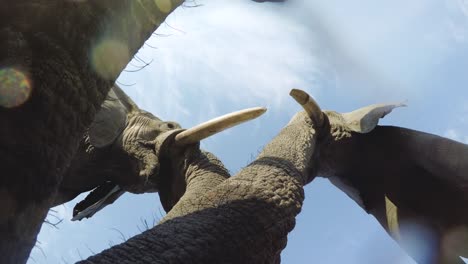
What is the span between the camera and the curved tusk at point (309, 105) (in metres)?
4.66

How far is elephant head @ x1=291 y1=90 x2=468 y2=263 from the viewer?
14.1 feet

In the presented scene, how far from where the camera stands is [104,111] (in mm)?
4180

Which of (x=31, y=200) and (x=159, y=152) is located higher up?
(x=31, y=200)

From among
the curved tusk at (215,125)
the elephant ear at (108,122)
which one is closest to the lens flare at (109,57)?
the elephant ear at (108,122)

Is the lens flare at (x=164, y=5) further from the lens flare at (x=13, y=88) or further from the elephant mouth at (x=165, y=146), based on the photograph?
the elephant mouth at (x=165, y=146)

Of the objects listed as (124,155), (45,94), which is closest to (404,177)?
(124,155)

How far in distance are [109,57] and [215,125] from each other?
252 cm

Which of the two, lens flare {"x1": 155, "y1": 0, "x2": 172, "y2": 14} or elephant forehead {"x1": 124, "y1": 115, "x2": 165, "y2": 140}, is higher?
lens flare {"x1": 155, "y1": 0, "x2": 172, "y2": 14}

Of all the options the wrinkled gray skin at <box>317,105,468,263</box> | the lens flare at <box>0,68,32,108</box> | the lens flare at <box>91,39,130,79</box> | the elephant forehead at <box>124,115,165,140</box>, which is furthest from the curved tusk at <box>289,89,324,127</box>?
the lens flare at <box>0,68,32,108</box>

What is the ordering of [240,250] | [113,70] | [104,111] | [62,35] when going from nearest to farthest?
[62,35], [113,70], [240,250], [104,111]

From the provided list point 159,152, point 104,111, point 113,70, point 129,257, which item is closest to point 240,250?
point 129,257

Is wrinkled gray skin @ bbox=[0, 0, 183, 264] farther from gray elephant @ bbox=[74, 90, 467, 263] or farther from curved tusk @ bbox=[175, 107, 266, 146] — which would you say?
curved tusk @ bbox=[175, 107, 266, 146]

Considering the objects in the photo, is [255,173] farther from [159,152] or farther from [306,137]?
[159,152]

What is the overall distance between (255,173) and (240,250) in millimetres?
716
